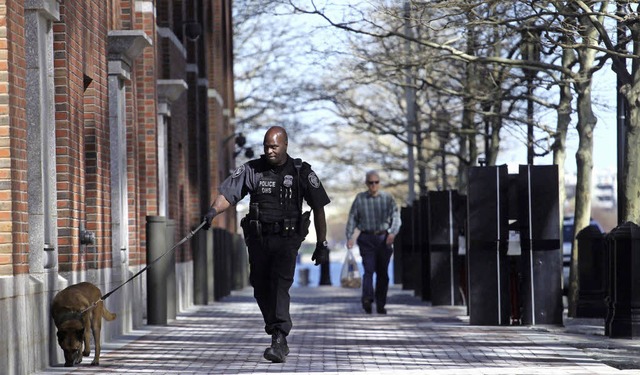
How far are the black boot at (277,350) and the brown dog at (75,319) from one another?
4.86ft

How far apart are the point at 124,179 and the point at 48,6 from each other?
6.22 metres

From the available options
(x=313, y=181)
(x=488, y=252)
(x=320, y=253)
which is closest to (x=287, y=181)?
(x=313, y=181)

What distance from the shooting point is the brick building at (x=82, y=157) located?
1191cm

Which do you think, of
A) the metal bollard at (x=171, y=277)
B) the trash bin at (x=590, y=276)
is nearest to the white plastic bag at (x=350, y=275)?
the metal bollard at (x=171, y=277)

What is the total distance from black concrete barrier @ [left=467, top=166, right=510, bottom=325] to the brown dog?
21.4 ft

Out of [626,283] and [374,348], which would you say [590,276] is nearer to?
[626,283]

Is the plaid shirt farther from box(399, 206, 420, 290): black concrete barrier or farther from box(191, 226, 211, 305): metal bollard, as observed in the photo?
box(399, 206, 420, 290): black concrete barrier

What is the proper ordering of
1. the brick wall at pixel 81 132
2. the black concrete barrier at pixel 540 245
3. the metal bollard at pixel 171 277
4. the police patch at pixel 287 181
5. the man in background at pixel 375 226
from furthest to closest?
the man in background at pixel 375 226 → the metal bollard at pixel 171 277 → the black concrete barrier at pixel 540 245 → the brick wall at pixel 81 132 → the police patch at pixel 287 181

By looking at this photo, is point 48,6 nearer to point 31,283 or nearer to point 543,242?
point 31,283

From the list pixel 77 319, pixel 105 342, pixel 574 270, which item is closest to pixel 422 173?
pixel 574 270

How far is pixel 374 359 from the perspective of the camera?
13.3 metres

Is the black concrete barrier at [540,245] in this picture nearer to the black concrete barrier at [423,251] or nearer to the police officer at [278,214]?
the police officer at [278,214]

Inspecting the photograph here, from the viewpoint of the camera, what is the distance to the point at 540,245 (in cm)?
1844

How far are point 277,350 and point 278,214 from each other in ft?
3.81
